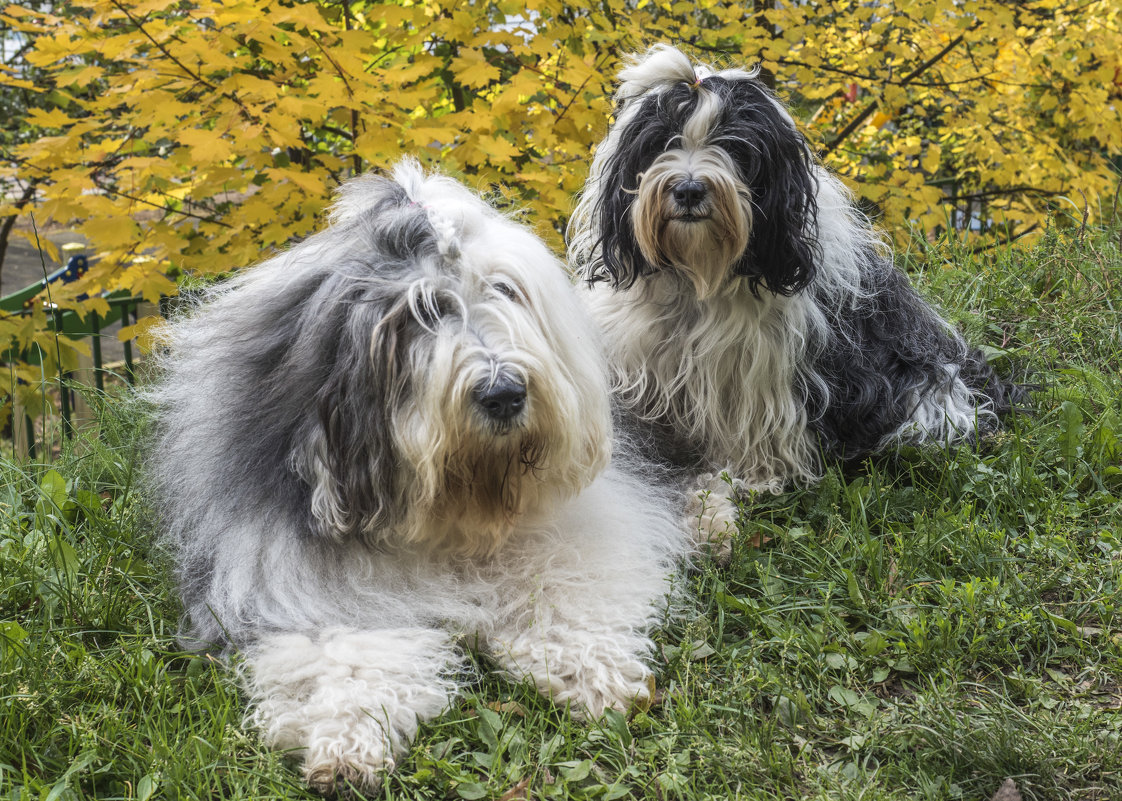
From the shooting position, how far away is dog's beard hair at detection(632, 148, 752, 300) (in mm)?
2988

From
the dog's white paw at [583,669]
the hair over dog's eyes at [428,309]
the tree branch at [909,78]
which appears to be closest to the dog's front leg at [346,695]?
the dog's white paw at [583,669]

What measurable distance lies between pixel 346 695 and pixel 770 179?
76.5 inches

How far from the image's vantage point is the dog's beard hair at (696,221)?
2988 millimetres

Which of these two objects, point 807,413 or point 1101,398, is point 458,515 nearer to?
point 807,413

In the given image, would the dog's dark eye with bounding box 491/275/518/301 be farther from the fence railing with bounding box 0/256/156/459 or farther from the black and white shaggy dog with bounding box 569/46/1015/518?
the fence railing with bounding box 0/256/156/459

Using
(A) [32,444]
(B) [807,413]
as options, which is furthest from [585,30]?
(A) [32,444]

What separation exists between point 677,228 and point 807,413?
85cm

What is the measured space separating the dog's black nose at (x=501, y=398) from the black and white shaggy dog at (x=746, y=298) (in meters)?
1.03

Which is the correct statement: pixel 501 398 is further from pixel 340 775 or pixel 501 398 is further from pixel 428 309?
pixel 340 775

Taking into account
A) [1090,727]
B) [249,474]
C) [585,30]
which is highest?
[585,30]

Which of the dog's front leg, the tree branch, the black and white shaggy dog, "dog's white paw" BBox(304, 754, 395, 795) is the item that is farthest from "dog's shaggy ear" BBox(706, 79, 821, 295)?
the tree branch

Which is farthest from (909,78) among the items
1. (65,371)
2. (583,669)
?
(65,371)

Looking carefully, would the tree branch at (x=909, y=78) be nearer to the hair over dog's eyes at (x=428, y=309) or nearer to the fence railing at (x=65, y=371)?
the hair over dog's eyes at (x=428, y=309)

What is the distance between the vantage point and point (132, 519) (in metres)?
3.22
